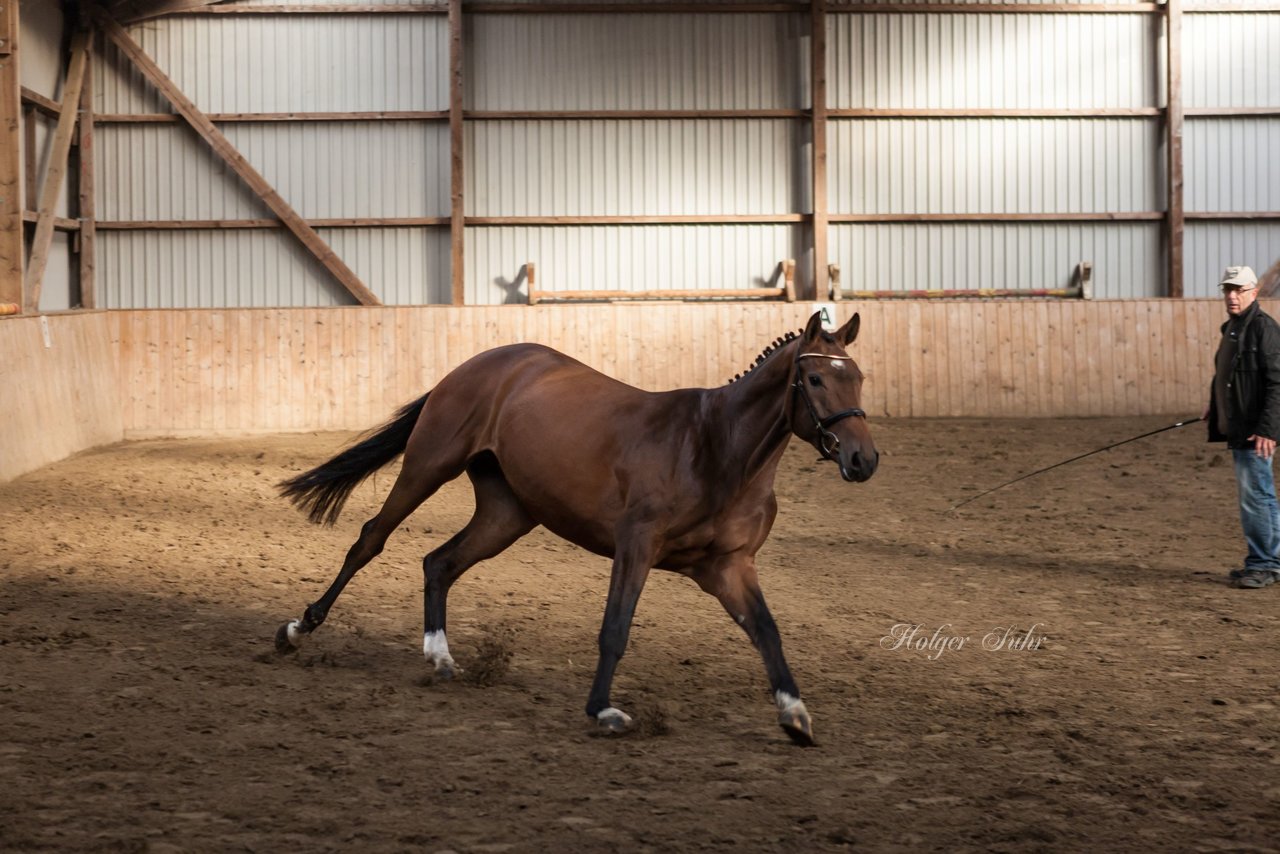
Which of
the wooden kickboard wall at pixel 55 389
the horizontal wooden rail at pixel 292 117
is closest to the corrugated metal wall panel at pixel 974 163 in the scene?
the horizontal wooden rail at pixel 292 117

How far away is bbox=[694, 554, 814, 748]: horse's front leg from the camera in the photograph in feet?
15.9

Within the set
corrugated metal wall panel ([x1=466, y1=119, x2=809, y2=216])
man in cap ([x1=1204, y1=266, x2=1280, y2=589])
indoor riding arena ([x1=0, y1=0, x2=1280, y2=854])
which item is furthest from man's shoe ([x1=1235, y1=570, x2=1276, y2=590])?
corrugated metal wall panel ([x1=466, y1=119, x2=809, y2=216])

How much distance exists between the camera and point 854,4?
747 inches

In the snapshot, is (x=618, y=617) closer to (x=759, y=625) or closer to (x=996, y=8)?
(x=759, y=625)

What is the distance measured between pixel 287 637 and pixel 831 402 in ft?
9.18

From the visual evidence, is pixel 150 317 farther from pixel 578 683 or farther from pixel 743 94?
pixel 578 683

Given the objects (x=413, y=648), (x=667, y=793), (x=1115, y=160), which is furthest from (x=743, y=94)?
(x=667, y=793)

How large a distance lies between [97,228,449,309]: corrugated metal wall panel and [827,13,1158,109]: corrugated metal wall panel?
6.23m

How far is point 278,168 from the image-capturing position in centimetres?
1873

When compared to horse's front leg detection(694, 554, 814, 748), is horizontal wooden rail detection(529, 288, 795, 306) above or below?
above

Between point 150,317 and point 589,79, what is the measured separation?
22.0 ft

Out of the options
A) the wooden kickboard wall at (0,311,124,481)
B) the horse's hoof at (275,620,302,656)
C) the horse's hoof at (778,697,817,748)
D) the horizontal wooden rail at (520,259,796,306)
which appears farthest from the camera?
the horizontal wooden rail at (520,259,796,306)

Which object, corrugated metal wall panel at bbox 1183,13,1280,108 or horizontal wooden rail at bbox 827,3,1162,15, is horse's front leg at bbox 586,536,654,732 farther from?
corrugated metal wall panel at bbox 1183,13,1280,108

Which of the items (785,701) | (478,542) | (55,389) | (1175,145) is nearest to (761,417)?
(785,701)
